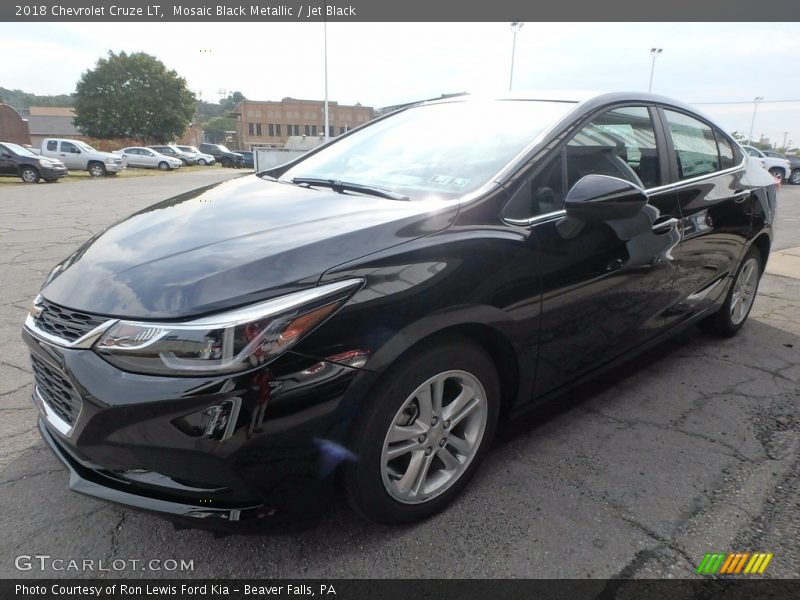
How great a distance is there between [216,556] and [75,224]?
352 inches

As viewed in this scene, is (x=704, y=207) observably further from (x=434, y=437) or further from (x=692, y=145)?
(x=434, y=437)

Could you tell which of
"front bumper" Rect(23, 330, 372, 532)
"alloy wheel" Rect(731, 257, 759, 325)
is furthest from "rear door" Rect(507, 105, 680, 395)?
"alloy wheel" Rect(731, 257, 759, 325)

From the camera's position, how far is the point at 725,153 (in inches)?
151

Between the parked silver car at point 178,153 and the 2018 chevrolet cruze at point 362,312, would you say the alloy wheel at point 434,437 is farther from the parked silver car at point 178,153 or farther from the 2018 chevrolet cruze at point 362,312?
the parked silver car at point 178,153

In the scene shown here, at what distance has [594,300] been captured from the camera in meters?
2.53

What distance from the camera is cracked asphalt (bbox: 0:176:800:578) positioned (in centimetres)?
195

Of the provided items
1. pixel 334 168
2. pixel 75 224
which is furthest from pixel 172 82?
pixel 334 168

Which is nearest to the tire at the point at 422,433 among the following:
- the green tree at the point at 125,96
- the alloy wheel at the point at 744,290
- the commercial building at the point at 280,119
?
the alloy wheel at the point at 744,290

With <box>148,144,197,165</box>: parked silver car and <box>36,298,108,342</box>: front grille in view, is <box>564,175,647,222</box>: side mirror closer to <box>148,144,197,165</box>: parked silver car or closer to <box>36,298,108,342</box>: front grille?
<box>36,298,108,342</box>: front grille

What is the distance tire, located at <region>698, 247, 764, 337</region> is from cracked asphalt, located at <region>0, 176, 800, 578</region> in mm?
588

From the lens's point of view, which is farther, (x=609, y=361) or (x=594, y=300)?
(x=609, y=361)

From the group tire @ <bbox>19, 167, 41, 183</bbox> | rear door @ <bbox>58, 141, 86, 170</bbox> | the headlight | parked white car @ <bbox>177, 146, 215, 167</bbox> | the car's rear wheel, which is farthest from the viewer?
parked white car @ <bbox>177, 146, 215, 167</bbox>
